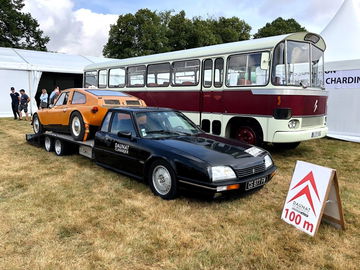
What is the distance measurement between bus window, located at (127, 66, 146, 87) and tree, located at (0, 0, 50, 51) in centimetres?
3431

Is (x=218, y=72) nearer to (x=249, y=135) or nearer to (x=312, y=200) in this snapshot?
(x=249, y=135)

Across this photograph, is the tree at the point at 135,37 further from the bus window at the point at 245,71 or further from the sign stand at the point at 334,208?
the sign stand at the point at 334,208

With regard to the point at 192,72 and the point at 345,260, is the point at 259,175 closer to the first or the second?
the point at 345,260

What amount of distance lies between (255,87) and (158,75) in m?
3.79

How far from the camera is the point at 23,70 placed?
18.0 meters

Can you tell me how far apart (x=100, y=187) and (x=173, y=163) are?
1.60 metres

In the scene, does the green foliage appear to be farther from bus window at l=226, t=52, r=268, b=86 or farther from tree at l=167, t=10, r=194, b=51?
bus window at l=226, t=52, r=268, b=86

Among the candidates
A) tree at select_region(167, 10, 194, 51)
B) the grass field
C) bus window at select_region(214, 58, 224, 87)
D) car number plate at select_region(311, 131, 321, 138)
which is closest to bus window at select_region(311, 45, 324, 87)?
car number plate at select_region(311, 131, 321, 138)

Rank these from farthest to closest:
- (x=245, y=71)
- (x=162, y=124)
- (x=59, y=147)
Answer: (x=59, y=147) → (x=245, y=71) → (x=162, y=124)

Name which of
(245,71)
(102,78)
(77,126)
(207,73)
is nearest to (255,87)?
(245,71)

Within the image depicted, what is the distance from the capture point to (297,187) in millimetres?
3875

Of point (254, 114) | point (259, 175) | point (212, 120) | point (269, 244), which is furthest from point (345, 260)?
point (212, 120)

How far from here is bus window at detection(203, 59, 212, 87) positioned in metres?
8.17

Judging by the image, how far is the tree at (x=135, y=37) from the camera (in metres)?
35.6
